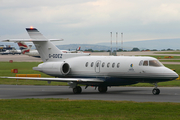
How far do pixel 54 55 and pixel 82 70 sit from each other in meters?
3.97

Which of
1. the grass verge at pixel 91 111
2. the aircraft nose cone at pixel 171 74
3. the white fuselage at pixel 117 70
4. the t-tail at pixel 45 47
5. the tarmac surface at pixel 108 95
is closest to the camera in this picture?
the grass verge at pixel 91 111

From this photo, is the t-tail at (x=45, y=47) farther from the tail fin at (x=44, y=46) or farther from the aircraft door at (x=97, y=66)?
the aircraft door at (x=97, y=66)

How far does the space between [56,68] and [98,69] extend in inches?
153

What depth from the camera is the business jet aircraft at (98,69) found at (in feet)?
83.3

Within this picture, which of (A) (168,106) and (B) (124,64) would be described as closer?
(A) (168,106)

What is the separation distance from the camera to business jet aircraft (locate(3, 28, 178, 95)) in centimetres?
2539

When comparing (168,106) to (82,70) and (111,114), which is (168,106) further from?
(82,70)

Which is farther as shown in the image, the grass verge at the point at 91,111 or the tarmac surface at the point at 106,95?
the tarmac surface at the point at 106,95

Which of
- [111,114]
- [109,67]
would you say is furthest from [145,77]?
[111,114]

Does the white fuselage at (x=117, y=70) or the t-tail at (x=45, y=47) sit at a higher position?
the t-tail at (x=45, y=47)

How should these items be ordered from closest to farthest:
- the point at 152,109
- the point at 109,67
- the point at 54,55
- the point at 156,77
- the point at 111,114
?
the point at 111,114, the point at 152,109, the point at 156,77, the point at 109,67, the point at 54,55

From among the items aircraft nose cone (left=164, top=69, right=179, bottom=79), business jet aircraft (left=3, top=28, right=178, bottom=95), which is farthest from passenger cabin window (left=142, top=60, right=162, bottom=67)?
aircraft nose cone (left=164, top=69, right=179, bottom=79)

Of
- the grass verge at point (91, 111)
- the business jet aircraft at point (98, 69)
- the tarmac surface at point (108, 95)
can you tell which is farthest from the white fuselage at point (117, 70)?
the grass verge at point (91, 111)

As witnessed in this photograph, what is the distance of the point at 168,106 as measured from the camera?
1805cm
